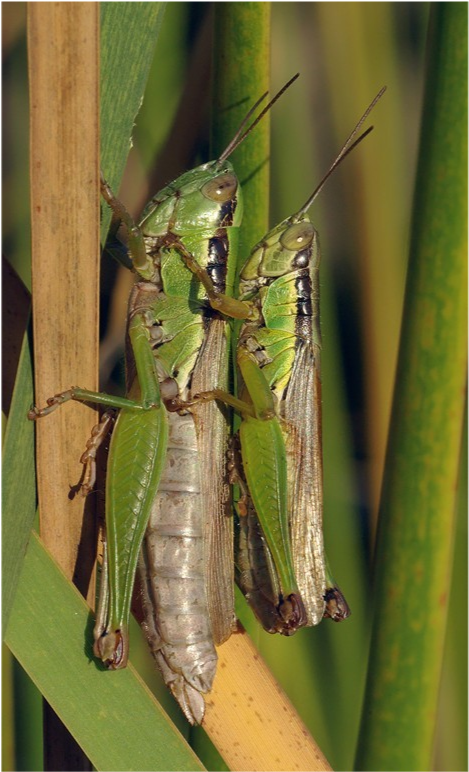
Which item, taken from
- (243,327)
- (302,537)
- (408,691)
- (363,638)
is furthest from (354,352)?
(408,691)

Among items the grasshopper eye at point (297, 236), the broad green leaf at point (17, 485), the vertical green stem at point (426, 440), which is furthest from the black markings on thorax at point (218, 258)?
the broad green leaf at point (17, 485)

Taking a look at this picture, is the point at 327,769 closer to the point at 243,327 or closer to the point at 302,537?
the point at 302,537

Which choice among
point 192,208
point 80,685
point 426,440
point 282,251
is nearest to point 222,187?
point 192,208

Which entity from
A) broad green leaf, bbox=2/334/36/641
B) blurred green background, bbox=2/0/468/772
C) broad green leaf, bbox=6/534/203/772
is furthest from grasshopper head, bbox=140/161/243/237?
broad green leaf, bbox=6/534/203/772

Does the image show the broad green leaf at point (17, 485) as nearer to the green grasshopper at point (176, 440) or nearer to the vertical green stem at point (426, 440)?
the green grasshopper at point (176, 440)

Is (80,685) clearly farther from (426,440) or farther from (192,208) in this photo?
(192,208)
